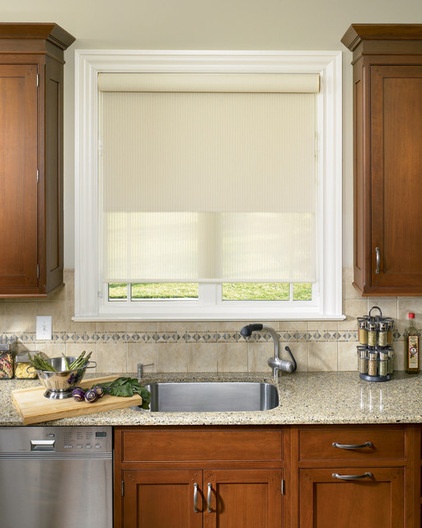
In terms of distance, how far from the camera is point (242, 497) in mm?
2432

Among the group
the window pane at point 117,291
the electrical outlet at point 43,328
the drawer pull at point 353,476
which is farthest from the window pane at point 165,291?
the drawer pull at point 353,476

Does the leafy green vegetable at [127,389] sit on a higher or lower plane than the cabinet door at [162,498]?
higher

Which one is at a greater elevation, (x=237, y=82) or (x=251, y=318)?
(x=237, y=82)

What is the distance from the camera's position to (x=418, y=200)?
2.79 metres

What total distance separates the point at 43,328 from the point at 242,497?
1.29m

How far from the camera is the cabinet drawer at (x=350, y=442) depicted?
2.43 meters

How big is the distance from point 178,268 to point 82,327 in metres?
0.56

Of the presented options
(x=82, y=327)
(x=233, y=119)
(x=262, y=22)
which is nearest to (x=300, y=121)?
(x=233, y=119)

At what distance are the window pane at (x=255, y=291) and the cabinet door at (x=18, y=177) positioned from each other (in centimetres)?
100

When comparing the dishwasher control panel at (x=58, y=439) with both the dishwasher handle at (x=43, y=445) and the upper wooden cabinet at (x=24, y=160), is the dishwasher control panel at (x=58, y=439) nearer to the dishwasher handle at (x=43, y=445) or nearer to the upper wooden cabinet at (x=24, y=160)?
the dishwasher handle at (x=43, y=445)

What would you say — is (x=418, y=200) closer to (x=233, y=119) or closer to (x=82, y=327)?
(x=233, y=119)

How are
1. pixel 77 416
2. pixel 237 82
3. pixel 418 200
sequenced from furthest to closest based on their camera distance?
pixel 237 82, pixel 418 200, pixel 77 416

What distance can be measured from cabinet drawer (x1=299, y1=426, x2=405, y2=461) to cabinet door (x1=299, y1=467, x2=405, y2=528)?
61mm

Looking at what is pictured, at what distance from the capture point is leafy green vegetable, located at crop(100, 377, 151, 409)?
2.59m
